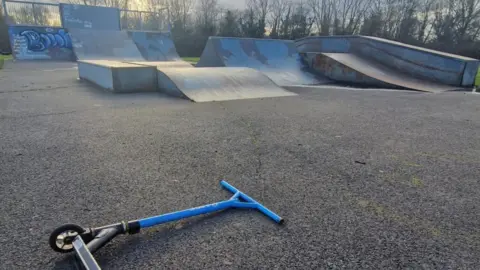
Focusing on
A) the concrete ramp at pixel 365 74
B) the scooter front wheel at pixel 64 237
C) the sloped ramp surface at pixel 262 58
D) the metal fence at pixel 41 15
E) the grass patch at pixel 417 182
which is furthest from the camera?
the metal fence at pixel 41 15

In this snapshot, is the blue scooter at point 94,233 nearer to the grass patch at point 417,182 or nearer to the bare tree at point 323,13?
the grass patch at point 417,182

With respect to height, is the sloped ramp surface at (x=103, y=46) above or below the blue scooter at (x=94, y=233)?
above

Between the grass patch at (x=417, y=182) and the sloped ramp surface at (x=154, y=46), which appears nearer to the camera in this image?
the grass patch at (x=417, y=182)

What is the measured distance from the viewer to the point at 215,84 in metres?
8.16

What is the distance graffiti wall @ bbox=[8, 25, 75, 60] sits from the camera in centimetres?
1927

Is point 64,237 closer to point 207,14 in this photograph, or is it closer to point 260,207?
point 260,207

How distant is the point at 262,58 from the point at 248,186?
10651 millimetres

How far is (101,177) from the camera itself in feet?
9.24

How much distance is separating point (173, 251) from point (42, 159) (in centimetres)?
227

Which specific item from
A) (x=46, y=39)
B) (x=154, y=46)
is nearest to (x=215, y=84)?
(x=154, y=46)

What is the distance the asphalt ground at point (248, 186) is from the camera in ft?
6.07

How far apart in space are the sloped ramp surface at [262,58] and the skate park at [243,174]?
397 cm

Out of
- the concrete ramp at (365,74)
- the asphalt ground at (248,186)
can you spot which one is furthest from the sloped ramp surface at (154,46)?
the asphalt ground at (248,186)

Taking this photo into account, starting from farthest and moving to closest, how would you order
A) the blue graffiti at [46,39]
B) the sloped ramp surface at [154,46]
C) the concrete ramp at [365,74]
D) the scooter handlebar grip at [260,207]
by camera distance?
the sloped ramp surface at [154,46] < the blue graffiti at [46,39] < the concrete ramp at [365,74] < the scooter handlebar grip at [260,207]
